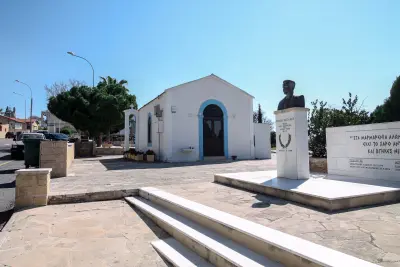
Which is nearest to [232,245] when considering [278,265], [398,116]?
[278,265]

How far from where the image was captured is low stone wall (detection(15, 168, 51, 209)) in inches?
212

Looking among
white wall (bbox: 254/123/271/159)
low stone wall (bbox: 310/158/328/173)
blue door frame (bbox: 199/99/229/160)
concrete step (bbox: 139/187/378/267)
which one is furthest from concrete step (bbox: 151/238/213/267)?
white wall (bbox: 254/123/271/159)

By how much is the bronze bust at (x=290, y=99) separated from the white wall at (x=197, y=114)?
8312 millimetres

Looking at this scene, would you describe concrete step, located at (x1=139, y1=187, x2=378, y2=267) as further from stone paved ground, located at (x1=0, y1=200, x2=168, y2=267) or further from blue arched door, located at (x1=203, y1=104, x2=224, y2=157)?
blue arched door, located at (x1=203, y1=104, x2=224, y2=157)

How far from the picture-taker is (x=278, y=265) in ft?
8.36

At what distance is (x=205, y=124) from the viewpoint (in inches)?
606

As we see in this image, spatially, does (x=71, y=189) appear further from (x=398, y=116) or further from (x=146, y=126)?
(x=398, y=116)

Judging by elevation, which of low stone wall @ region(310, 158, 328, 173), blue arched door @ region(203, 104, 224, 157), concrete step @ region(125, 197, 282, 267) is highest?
blue arched door @ region(203, 104, 224, 157)

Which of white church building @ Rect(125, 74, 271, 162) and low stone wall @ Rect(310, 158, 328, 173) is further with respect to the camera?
white church building @ Rect(125, 74, 271, 162)

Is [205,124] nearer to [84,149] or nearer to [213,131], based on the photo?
[213,131]

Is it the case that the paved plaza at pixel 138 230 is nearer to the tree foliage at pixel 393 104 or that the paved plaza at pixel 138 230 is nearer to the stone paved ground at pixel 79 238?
the stone paved ground at pixel 79 238

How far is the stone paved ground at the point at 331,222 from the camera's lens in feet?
8.54

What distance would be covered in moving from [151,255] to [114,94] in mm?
21655

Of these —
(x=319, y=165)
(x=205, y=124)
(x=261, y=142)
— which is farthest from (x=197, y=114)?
(x=319, y=165)
